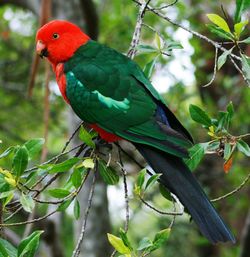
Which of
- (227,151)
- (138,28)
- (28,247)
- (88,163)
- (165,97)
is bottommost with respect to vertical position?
(165,97)

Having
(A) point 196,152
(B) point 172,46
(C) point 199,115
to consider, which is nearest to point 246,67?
(C) point 199,115

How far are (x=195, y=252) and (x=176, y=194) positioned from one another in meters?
4.41

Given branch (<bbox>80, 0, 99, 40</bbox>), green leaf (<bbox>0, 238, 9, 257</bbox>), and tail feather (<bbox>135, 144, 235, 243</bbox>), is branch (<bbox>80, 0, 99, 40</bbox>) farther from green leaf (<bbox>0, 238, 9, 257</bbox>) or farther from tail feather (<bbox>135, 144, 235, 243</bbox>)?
green leaf (<bbox>0, 238, 9, 257</bbox>)

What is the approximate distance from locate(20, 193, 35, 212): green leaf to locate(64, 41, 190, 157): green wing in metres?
0.70

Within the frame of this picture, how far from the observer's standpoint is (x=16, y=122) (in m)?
6.74

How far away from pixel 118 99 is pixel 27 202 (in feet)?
3.08

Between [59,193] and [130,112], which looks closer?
[59,193]

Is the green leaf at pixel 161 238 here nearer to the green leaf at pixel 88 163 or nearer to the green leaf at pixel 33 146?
the green leaf at pixel 88 163

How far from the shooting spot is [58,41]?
11.5ft

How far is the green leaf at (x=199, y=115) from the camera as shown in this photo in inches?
100

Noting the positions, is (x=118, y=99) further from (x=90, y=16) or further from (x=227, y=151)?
(x=90, y=16)

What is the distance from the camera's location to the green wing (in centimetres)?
279

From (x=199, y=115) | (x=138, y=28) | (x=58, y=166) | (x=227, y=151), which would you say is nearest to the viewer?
(x=58, y=166)

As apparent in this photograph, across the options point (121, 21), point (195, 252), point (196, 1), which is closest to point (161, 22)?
point (121, 21)
